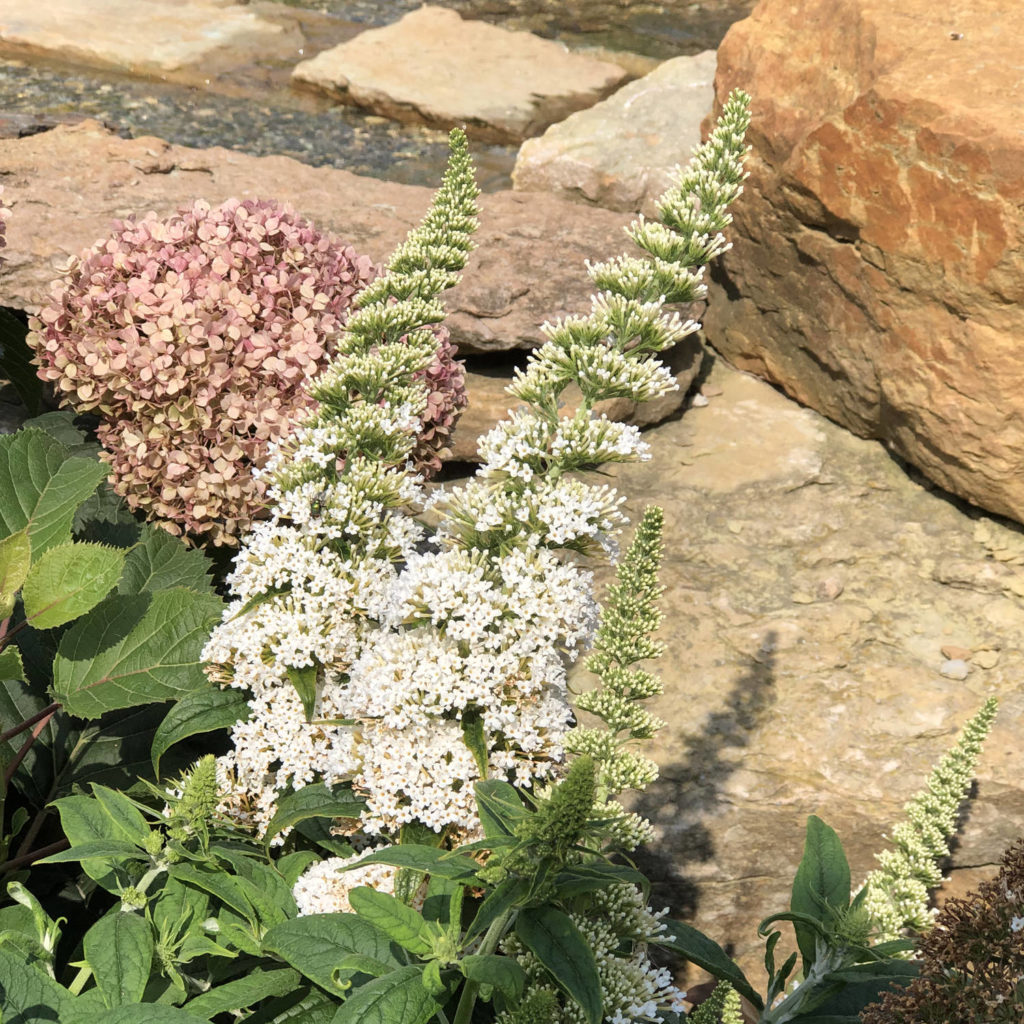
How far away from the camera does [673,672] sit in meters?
4.64

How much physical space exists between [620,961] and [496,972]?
1.31ft

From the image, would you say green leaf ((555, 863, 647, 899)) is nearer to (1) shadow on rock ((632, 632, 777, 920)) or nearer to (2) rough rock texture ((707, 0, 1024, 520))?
(1) shadow on rock ((632, 632, 777, 920))

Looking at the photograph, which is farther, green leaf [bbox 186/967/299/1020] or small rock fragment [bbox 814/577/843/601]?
small rock fragment [bbox 814/577/843/601]

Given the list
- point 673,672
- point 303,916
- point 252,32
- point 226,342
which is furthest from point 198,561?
point 252,32

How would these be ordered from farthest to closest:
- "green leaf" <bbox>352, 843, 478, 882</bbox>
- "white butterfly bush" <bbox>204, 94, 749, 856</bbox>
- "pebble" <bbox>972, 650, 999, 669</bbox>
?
"pebble" <bbox>972, 650, 999, 669</bbox> → "white butterfly bush" <bbox>204, 94, 749, 856</bbox> → "green leaf" <bbox>352, 843, 478, 882</bbox>

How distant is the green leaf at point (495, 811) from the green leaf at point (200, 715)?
2.31 ft

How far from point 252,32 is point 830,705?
7.18 m

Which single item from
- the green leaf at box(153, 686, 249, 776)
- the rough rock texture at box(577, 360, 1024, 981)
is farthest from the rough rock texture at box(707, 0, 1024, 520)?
the green leaf at box(153, 686, 249, 776)

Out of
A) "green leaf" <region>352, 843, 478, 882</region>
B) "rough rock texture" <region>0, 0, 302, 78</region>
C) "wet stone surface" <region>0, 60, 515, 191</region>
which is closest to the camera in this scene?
"green leaf" <region>352, 843, 478, 882</region>

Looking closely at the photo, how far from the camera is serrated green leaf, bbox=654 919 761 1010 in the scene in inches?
101

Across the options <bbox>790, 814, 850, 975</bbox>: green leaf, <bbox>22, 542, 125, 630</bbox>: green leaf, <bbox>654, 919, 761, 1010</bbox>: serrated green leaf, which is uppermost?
<bbox>22, 542, 125, 630</bbox>: green leaf

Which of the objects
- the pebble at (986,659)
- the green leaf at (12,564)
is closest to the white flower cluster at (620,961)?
the green leaf at (12,564)

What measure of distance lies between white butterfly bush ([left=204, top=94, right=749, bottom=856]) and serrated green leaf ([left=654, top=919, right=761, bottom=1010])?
0.53 metres

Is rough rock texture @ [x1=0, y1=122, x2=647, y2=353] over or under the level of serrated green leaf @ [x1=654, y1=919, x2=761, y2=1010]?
over
